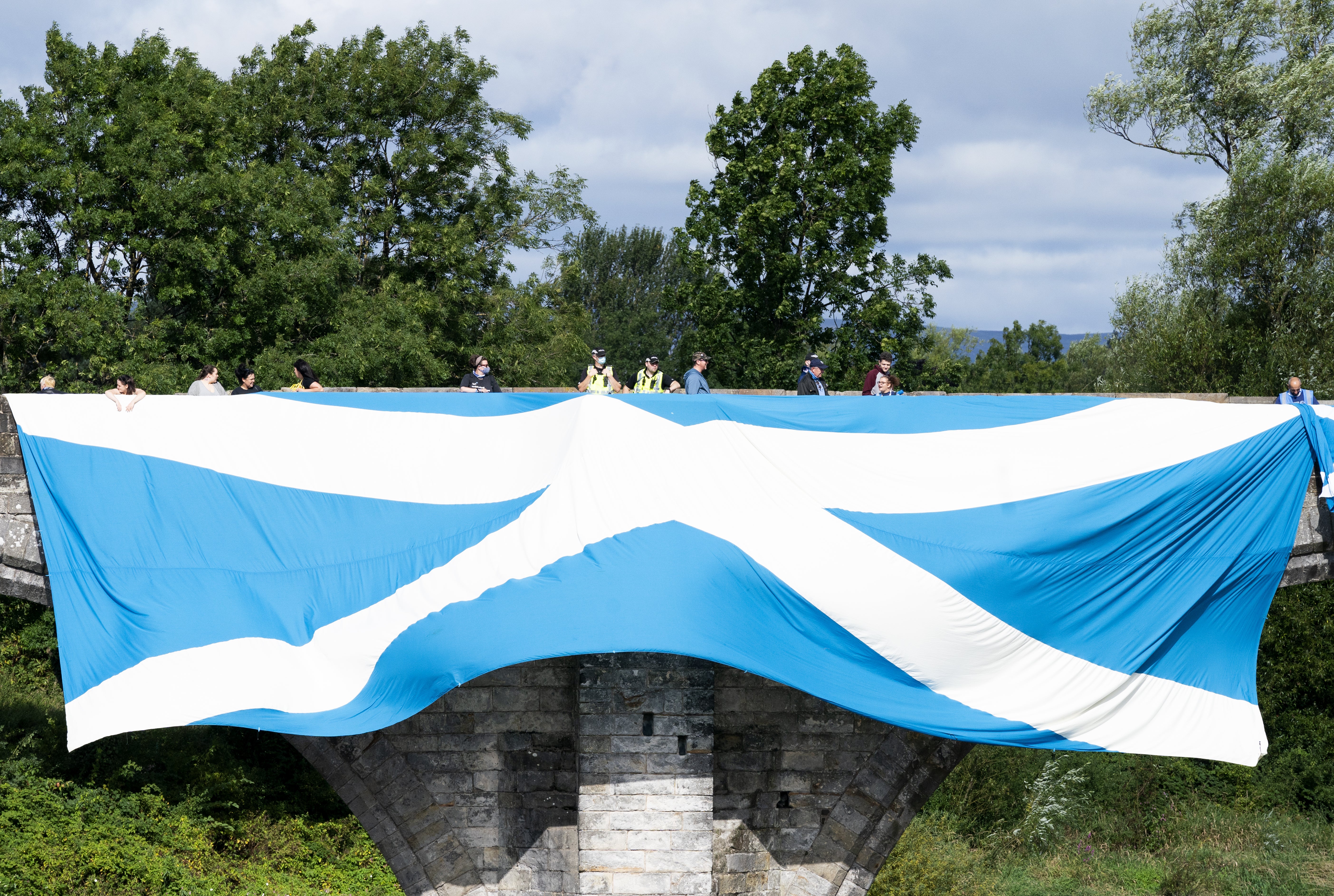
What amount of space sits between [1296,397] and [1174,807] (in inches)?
604

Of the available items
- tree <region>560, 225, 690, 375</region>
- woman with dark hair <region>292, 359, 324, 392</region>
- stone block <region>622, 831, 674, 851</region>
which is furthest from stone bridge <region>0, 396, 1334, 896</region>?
tree <region>560, 225, 690, 375</region>

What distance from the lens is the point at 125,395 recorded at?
8633 millimetres

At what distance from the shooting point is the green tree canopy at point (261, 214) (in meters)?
17.0

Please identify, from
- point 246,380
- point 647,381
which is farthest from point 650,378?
point 246,380

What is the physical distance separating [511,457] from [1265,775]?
20.0 metres

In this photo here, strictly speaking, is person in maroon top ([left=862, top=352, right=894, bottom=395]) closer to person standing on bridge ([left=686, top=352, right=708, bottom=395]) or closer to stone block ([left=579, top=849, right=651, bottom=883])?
person standing on bridge ([left=686, top=352, right=708, bottom=395])

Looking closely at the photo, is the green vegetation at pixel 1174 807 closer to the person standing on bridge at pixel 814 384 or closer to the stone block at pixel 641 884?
the stone block at pixel 641 884

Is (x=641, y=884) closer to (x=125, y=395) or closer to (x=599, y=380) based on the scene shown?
(x=599, y=380)

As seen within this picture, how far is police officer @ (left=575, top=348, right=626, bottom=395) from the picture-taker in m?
10.5

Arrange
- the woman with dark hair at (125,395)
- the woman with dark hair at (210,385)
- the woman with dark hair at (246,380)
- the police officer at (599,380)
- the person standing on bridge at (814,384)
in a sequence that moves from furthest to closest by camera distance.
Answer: the police officer at (599,380), the person standing on bridge at (814,384), the woman with dark hair at (210,385), the woman with dark hair at (246,380), the woman with dark hair at (125,395)

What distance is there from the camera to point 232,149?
19312mm

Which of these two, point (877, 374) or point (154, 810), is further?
point (154, 810)

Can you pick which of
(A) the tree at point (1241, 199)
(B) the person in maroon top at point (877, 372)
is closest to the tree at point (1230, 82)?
(A) the tree at point (1241, 199)

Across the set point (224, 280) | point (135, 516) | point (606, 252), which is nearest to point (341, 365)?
point (224, 280)
